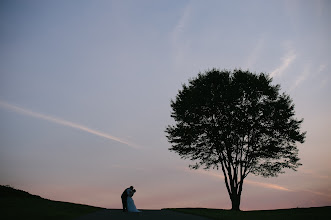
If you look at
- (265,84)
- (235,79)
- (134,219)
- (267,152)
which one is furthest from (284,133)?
(134,219)

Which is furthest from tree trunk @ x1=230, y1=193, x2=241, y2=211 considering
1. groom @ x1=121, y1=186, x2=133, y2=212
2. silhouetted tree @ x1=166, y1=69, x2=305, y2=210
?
groom @ x1=121, y1=186, x2=133, y2=212

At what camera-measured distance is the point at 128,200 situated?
27.1 meters

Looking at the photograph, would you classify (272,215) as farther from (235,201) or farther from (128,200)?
(128,200)

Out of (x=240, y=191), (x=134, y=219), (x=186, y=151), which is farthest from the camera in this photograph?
(x=186, y=151)

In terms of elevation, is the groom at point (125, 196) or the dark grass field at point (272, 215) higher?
the groom at point (125, 196)

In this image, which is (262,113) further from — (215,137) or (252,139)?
(215,137)

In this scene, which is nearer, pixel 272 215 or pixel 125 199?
pixel 272 215

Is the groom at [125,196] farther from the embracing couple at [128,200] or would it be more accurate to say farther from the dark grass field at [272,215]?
the dark grass field at [272,215]

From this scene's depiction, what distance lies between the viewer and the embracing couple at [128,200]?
26.8m

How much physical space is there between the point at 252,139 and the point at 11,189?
27971mm

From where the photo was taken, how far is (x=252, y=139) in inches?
1303

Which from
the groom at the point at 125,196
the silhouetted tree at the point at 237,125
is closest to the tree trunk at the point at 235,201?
the silhouetted tree at the point at 237,125

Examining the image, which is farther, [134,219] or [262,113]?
[262,113]

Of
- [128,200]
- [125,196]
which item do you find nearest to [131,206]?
[128,200]
